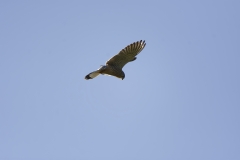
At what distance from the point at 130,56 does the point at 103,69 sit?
1252 mm

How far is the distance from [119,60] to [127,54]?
44 centimetres

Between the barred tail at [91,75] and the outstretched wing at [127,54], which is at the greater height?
the outstretched wing at [127,54]

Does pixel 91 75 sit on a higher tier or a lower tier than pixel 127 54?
lower

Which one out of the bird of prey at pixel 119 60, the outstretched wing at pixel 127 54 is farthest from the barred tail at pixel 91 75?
the outstretched wing at pixel 127 54

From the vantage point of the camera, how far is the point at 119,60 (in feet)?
106

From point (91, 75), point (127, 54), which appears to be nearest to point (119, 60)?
point (127, 54)

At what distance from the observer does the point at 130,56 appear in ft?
106

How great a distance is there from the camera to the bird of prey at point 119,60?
105 ft

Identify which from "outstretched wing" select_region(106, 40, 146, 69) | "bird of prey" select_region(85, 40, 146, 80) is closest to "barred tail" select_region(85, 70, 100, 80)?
"bird of prey" select_region(85, 40, 146, 80)

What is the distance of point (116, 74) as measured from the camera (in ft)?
106

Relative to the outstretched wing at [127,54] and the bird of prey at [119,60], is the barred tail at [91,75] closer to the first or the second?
the bird of prey at [119,60]

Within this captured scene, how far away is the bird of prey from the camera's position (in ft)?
105

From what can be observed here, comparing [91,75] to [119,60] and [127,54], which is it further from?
[127,54]

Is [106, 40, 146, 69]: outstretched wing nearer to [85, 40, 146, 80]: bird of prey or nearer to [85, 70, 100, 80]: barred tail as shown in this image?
[85, 40, 146, 80]: bird of prey
